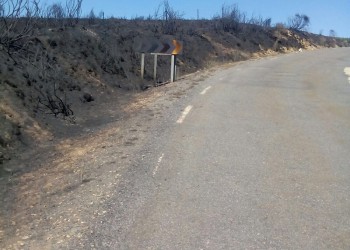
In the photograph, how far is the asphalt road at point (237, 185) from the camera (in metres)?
4.38

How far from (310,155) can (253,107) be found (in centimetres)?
446

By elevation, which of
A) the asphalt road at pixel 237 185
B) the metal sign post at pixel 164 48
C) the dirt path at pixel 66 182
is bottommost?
the dirt path at pixel 66 182

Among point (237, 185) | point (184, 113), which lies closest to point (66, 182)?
point (237, 185)

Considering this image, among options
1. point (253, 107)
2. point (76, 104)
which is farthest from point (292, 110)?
point (76, 104)

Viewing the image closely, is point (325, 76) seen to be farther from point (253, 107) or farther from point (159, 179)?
point (159, 179)

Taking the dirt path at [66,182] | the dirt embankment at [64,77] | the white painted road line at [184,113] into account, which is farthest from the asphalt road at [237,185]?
the dirt embankment at [64,77]

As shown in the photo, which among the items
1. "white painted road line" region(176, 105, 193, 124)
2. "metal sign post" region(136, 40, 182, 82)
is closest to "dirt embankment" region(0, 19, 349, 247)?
"white painted road line" region(176, 105, 193, 124)

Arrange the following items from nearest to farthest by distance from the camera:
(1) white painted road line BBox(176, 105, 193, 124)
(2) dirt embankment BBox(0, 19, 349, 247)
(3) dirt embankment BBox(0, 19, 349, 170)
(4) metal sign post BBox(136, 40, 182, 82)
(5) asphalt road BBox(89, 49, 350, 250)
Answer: (5) asphalt road BBox(89, 49, 350, 250), (2) dirt embankment BBox(0, 19, 349, 247), (3) dirt embankment BBox(0, 19, 349, 170), (1) white painted road line BBox(176, 105, 193, 124), (4) metal sign post BBox(136, 40, 182, 82)

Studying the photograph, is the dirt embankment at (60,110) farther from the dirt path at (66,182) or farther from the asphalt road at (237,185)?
the asphalt road at (237,185)

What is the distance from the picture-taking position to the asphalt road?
4375 millimetres

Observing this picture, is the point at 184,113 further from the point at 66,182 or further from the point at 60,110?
the point at 66,182

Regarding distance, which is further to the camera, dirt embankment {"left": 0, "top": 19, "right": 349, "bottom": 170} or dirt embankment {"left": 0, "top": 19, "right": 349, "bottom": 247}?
dirt embankment {"left": 0, "top": 19, "right": 349, "bottom": 170}

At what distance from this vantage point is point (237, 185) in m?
5.77

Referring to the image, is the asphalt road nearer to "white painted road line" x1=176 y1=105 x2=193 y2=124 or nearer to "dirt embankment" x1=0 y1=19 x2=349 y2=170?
"white painted road line" x1=176 y1=105 x2=193 y2=124
